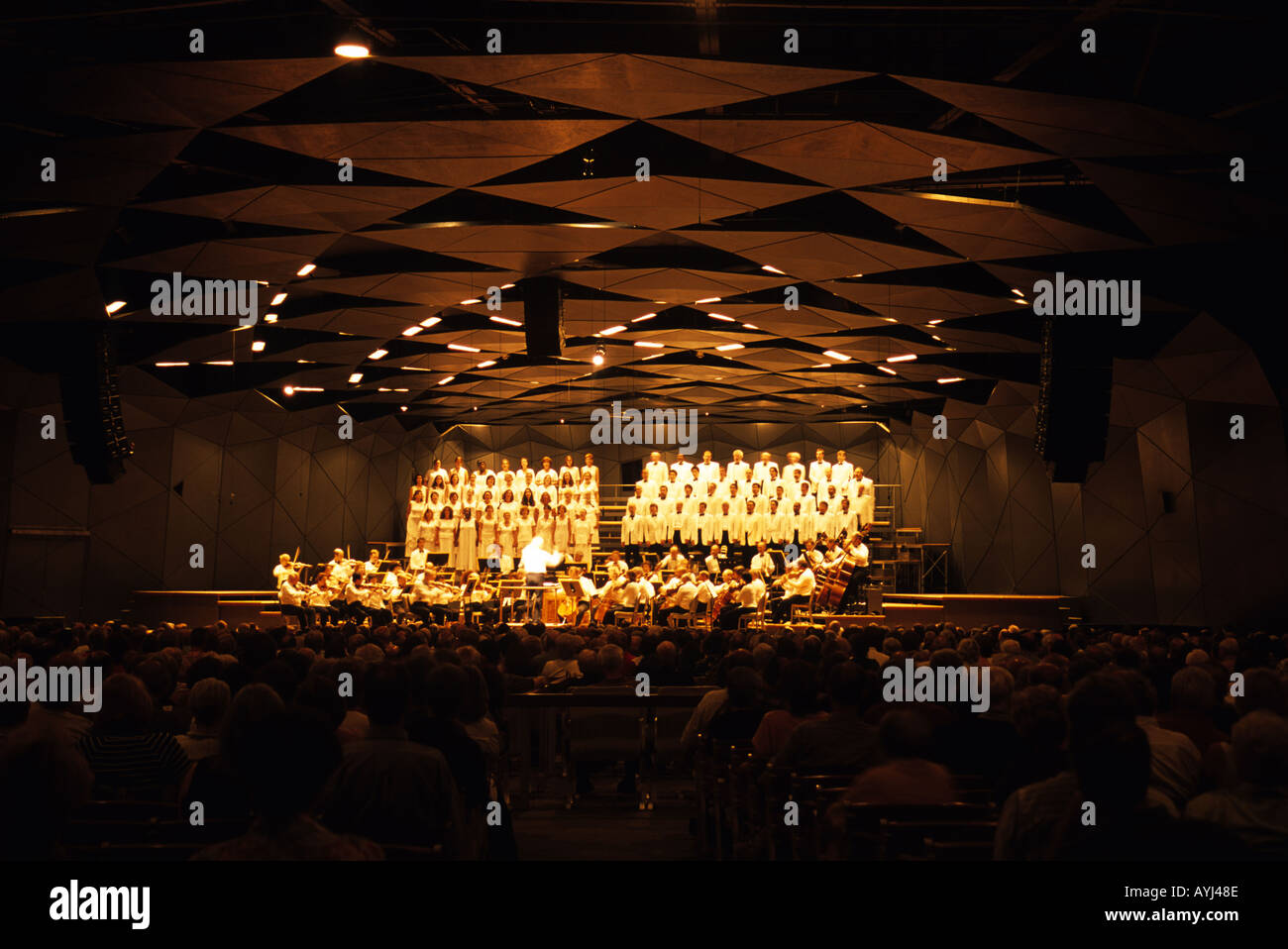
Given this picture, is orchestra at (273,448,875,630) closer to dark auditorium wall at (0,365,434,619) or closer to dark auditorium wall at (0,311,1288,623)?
dark auditorium wall at (0,365,434,619)

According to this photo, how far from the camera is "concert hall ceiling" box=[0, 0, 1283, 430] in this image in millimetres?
11117

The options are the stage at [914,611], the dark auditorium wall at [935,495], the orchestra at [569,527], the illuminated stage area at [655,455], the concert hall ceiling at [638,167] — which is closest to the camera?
the illuminated stage area at [655,455]

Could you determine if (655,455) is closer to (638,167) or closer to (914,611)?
(914,611)

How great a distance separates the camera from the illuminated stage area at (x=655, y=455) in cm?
430

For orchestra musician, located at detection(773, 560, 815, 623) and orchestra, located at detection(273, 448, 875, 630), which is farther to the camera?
orchestra, located at detection(273, 448, 875, 630)

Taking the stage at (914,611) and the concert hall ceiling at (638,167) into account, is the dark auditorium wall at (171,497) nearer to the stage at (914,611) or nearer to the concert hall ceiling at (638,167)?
the stage at (914,611)

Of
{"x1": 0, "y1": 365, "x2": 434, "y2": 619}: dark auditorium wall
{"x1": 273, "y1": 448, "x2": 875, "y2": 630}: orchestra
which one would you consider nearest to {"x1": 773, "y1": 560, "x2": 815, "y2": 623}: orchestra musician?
{"x1": 273, "y1": 448, "x2": 875, "y2": 630}: orchestra

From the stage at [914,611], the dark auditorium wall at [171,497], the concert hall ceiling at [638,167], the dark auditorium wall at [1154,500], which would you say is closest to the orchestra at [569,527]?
the stage at [914,611]

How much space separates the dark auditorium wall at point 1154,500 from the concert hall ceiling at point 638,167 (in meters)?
1.58

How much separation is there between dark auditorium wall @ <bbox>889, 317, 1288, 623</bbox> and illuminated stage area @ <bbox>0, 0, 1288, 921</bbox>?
12 cm

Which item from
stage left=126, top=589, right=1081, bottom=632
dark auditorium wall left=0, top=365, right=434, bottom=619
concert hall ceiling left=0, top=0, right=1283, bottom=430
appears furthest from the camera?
dark auditorium wall left=0, top=365, right=434, bottom=619

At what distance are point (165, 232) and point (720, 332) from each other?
40.8 feet
